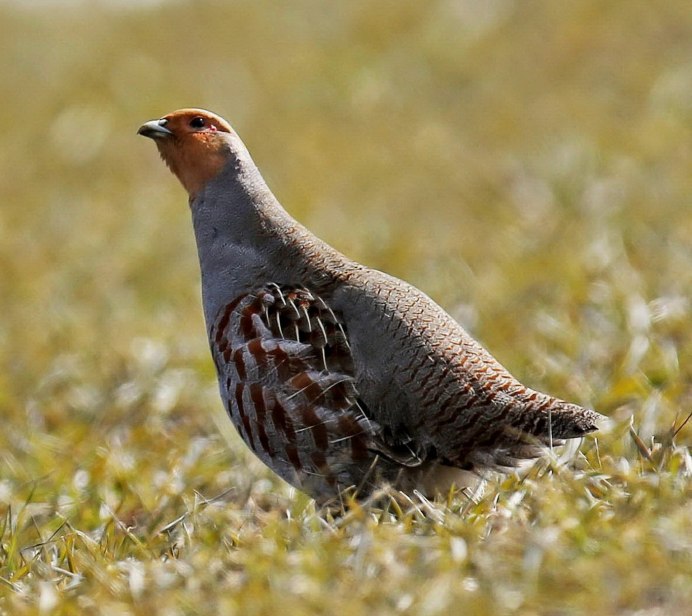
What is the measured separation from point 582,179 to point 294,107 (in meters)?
4.19

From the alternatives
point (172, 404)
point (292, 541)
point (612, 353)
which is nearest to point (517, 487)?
point (292, 541)

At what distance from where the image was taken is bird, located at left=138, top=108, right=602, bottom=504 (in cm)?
395

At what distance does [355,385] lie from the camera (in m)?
4.11

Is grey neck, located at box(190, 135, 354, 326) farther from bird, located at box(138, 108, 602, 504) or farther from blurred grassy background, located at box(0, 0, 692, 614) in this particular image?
blurred grassy background, located at box(0, 0, 692, 614)

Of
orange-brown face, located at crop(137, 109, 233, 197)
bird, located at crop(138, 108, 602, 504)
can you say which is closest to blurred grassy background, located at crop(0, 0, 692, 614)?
bird, located at crop(138, 108, 602, 504)

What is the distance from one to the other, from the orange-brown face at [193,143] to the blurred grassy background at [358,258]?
4.30 ft

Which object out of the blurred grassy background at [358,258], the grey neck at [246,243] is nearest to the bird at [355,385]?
the grey neck at [246,243]

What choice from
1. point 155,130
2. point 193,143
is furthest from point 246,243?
point 155,130

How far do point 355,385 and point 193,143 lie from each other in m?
1.45

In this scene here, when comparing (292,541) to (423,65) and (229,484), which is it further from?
(423,65)

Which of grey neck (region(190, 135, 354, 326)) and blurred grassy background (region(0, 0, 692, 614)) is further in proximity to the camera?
grey neck (region(190, 135, 354, 326))

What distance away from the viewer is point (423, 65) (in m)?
13.7

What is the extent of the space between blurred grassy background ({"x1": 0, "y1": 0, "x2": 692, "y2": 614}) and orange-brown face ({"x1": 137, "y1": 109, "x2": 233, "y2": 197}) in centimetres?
131

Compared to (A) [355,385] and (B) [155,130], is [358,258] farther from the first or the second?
(A) [355,385]
